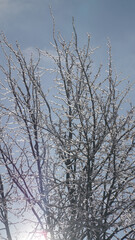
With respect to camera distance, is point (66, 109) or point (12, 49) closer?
point (66, 109)

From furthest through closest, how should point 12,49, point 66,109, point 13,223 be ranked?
1. point 13,223
2. point 12,49
3. point 66,109

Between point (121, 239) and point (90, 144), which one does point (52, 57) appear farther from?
point (121, 239)

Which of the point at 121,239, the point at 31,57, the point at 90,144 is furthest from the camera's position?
the point at 31,57

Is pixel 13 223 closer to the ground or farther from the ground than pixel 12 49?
closer to the ground

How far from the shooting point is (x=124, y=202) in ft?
10.1

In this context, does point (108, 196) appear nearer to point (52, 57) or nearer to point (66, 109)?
point (66, 109)

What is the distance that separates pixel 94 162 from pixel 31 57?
2393mm

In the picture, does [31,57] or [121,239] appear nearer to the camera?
[121,239]

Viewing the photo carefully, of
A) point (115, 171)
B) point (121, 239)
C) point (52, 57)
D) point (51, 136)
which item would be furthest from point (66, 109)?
point (121, 239)

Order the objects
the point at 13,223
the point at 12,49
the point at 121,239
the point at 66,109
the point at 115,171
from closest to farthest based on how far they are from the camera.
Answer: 1. the point at 115,171
2. the point at 121,239
3. the point at 66,109
4. the point at 12,49
5. the point at 13,223

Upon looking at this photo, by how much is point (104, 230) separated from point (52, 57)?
255cm

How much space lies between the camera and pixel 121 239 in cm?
349

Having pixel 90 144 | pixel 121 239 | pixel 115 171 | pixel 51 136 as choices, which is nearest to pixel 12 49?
pixel 51 136

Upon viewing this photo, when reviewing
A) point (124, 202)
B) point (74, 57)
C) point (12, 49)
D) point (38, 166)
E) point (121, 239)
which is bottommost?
point (121, 239)
